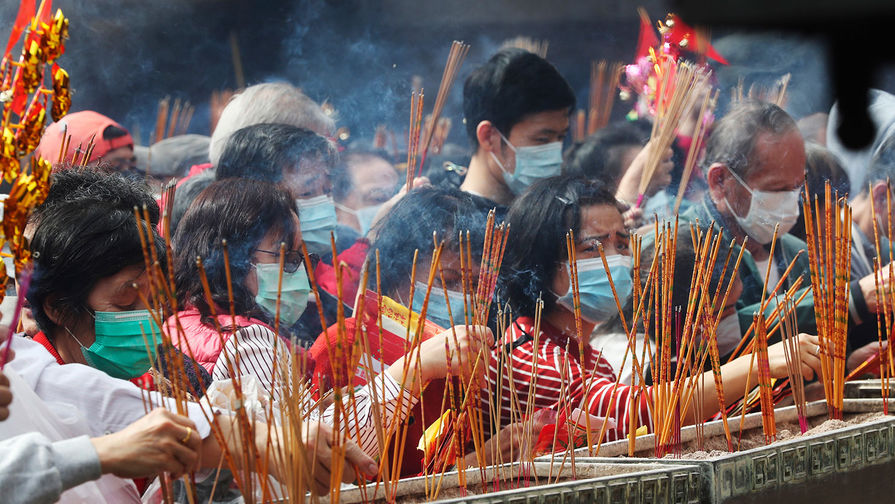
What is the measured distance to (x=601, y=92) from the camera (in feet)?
9.43

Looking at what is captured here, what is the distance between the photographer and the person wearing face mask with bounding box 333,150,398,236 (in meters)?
2.42

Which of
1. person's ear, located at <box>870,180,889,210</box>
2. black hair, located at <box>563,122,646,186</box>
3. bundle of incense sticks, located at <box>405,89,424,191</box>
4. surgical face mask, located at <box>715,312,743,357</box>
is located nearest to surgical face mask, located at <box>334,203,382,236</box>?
bundle of incense sticks, located at <box>405,89,424,191</box>

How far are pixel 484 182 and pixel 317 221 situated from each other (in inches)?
19.2

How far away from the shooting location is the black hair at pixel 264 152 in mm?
2264

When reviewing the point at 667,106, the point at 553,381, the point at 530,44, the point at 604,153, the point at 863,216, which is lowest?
the point at 553,381

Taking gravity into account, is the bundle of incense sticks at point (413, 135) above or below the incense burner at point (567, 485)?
above

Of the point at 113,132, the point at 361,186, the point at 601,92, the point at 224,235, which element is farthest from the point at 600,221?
the point at 113,132

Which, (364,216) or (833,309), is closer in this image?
(833,309)

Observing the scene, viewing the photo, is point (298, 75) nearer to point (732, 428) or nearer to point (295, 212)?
point (295, 212)

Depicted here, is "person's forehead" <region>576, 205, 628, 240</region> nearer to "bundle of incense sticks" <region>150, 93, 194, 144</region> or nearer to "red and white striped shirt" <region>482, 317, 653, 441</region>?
"red and white striped shirt" <region>482, 317, 653, 441</region>

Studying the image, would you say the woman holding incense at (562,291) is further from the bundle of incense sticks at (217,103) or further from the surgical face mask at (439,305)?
the bundle of incense sticks at (217,103)

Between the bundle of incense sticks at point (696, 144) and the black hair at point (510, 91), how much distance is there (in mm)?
442

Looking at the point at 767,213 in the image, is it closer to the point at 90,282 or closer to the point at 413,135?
the point at 413,135

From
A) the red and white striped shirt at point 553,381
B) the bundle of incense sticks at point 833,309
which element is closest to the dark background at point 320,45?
the red and white striped shirt at point 553,381
